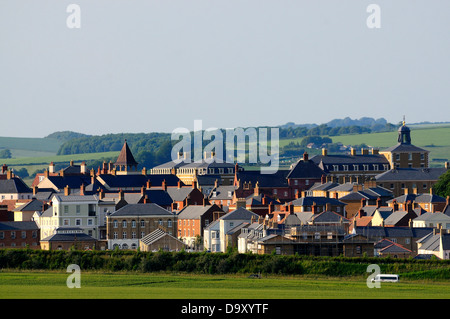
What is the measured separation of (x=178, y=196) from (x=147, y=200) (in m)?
18.9

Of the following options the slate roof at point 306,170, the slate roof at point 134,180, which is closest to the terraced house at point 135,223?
the slate roof at point 134,180

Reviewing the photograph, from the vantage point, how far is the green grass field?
6328 centimetres

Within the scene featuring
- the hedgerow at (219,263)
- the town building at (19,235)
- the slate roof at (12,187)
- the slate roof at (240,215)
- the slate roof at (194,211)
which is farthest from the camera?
the slate roof at (12,187)

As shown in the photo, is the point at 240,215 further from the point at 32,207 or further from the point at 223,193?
the point at 223,193

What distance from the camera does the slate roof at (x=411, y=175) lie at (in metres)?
164

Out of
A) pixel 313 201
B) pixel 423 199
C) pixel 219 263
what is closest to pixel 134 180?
pixel 313 201

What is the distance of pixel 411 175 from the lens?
6491 inches

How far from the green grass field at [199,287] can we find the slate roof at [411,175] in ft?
269

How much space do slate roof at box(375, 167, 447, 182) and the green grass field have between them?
269 feet

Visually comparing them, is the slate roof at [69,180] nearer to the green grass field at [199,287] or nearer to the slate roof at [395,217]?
the slate roof at [395,217]

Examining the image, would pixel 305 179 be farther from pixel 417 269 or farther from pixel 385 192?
pixel 417 269

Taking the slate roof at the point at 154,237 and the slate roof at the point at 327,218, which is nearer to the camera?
the slate roof at the point at 154,237

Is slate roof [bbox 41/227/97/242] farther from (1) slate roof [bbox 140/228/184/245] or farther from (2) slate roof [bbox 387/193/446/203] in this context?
(2) slate roof [bbox 387/193/446/203]
